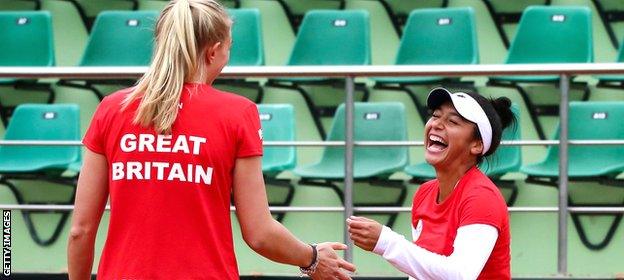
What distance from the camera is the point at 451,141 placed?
3.14 meters

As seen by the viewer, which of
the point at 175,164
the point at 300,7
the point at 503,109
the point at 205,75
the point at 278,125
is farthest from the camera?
the point at 300,7

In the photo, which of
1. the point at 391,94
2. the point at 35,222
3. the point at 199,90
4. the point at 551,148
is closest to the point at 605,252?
the point at 551,148

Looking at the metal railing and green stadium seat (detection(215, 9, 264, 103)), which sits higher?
the metal railing

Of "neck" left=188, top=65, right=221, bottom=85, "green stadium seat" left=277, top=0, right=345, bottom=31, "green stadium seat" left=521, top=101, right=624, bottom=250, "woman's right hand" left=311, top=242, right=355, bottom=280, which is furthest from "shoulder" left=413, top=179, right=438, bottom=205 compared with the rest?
"green stadium seat" left=277, top=0, right=345, bottom=31

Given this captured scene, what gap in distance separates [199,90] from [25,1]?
561 cm

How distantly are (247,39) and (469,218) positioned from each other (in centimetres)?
442

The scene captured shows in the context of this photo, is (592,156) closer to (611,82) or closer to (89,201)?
(611,82)

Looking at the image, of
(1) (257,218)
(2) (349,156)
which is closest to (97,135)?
(1) (257,218)

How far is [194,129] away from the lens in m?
2.61

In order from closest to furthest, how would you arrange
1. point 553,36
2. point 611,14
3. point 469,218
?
point 469,218, point 553,36, point 611,14

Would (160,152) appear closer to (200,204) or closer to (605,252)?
(200,204)

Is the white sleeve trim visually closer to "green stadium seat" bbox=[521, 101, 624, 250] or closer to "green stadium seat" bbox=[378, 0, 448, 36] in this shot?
"green stadium seat" bbox=[521, 101, 624, 250]

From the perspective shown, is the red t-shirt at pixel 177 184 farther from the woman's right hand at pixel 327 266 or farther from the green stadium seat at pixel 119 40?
the green stadium seat at pixel 119 40

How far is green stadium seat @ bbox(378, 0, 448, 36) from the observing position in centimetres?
753
